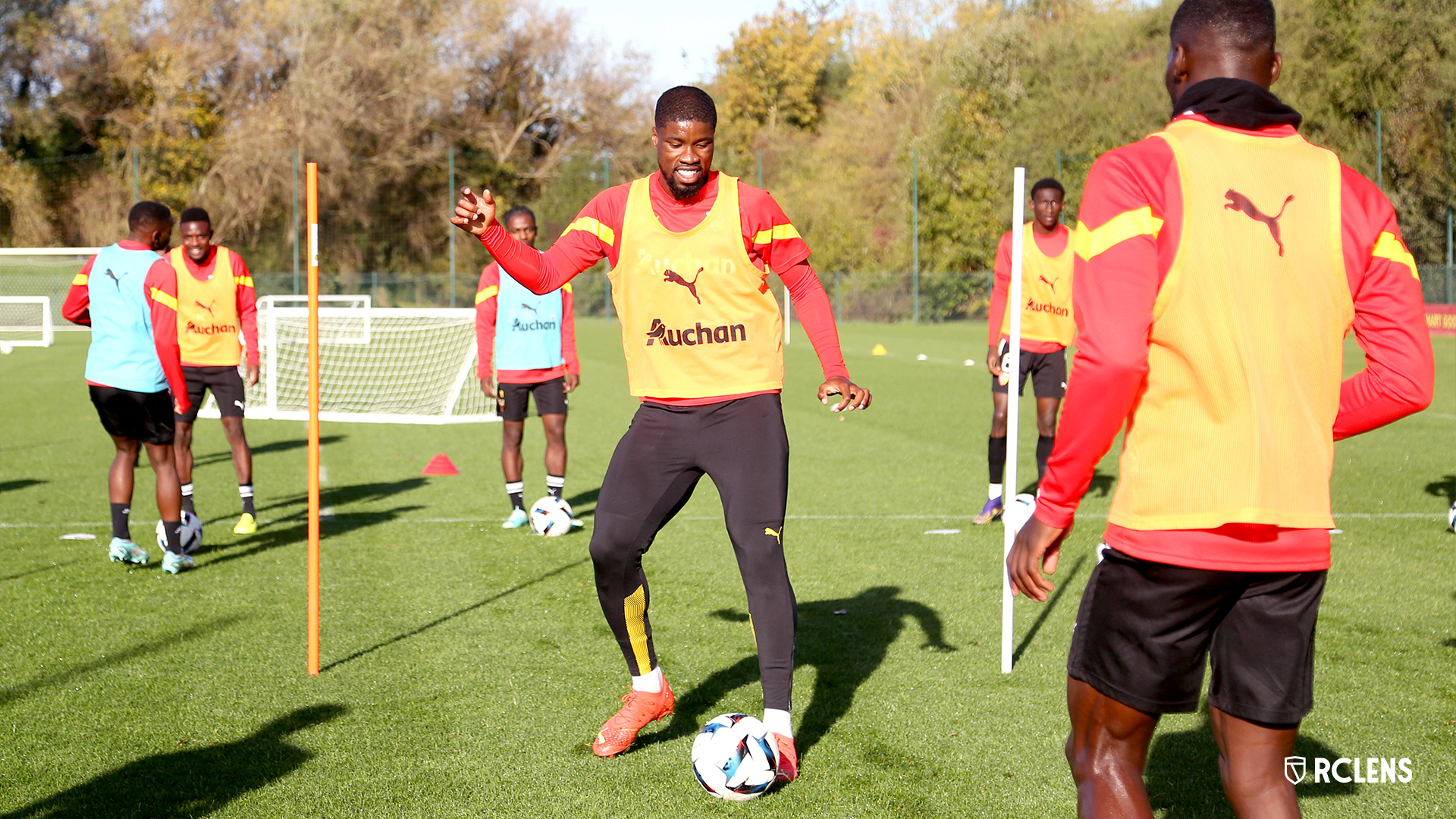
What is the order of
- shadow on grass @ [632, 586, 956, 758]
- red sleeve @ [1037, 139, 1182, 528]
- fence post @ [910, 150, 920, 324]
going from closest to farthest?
red sleeve @ [1037, 139, 1182, 528]
shadow on grass @ [632, 586, 956, 758]
fence post @ [910, 150, 920, 324]

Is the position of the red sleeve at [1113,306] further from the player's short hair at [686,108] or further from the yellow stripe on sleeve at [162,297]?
the yellow stripe on sleeve at [162,297]

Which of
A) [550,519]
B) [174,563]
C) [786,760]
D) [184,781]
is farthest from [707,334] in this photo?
[174,563]

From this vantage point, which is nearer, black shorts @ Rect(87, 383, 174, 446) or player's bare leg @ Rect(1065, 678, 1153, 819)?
player's bare leg @ Rect(1065, 678, 1153, 819)

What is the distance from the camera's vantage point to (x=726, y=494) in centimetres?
403

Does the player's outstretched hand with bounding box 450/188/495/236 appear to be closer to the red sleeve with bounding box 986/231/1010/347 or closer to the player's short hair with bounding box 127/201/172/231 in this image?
the player's short hair with bounding box 127/201/172/231

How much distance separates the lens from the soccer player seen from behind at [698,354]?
3984 mm

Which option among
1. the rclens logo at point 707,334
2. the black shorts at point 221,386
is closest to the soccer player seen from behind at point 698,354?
the rclens logo at point 707,334

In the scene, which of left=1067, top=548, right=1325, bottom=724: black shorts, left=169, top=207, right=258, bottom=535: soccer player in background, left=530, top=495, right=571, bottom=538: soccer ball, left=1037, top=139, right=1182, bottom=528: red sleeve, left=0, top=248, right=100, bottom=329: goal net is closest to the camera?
left=1037, top=139, right=1182, bottom=528: red sleeve

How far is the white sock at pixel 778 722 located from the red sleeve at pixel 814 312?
114cm

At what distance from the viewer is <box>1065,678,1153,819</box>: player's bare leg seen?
8.32 ft

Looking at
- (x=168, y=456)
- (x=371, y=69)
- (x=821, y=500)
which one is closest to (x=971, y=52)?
(x=371, y=69)

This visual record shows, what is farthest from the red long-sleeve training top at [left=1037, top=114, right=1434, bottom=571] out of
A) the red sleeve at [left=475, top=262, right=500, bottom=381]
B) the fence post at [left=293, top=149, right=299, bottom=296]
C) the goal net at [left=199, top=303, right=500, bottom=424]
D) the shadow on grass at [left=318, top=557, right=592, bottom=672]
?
the fence post at [left=293, top=149, right=299, bottom=296]

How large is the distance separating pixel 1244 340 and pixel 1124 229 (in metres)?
0.33

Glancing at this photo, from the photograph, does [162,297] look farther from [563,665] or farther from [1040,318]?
[1040,318]
